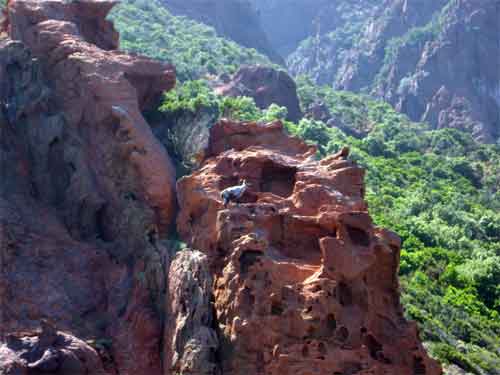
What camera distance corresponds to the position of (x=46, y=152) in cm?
2164

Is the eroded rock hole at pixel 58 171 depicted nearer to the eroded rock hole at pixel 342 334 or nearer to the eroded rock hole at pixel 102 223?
the eroded rock hole at pixel 102 223

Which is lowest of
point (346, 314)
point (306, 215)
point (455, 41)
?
point (346, 314)

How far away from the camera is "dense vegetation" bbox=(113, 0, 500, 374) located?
32719 millimetres

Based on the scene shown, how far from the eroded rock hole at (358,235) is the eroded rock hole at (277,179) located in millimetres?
2617

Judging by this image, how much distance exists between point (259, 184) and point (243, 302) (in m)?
4.09

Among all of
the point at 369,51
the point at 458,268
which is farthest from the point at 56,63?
the point at 369,51

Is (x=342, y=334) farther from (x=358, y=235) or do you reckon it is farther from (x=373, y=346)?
(x=358, y=235)

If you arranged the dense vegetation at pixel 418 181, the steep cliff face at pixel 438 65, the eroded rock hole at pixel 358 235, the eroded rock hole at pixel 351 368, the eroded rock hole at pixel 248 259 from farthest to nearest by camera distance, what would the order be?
1. the steep cliff face at pixel 438 65
2. the dense vegetation at pixel 418 181
3. the eroded rock hole at pixel 358 235
4. the eroded rock hole at pixel 248 259
5. the eroded rock hole at pixel 351 368

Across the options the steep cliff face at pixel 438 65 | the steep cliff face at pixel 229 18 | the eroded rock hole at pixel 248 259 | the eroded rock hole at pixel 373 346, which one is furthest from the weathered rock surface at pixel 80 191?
the steep cliff face at pixel 229 18

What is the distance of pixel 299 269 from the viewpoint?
56.0 ft

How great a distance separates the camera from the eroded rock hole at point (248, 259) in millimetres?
16891

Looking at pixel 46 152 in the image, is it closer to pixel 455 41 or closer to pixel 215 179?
pixel 215 179

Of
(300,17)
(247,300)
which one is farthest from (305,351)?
(300,17)

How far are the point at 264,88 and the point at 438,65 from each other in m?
51.7
